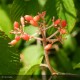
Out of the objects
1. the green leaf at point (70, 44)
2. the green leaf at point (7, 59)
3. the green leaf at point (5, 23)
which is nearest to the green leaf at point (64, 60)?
the green leaf at point (70, 44)

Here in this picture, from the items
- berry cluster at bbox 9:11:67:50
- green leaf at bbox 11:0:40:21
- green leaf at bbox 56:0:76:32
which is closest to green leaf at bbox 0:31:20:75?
berry cluster at bbox 9:11:67:50

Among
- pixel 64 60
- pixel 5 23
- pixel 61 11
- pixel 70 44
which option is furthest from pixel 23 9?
pixel 70 44

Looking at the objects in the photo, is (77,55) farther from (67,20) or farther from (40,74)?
(67,20)

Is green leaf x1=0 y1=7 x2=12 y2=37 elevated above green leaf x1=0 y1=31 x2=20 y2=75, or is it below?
above

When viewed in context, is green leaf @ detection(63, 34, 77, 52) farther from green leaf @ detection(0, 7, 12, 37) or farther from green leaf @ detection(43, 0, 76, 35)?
green leaf @ detection(43, 0, 76, 35)

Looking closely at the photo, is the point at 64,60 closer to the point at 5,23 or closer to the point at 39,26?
the point at 5,23

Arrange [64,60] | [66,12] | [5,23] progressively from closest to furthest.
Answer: [66,12]
[5,23]
[64,60]
